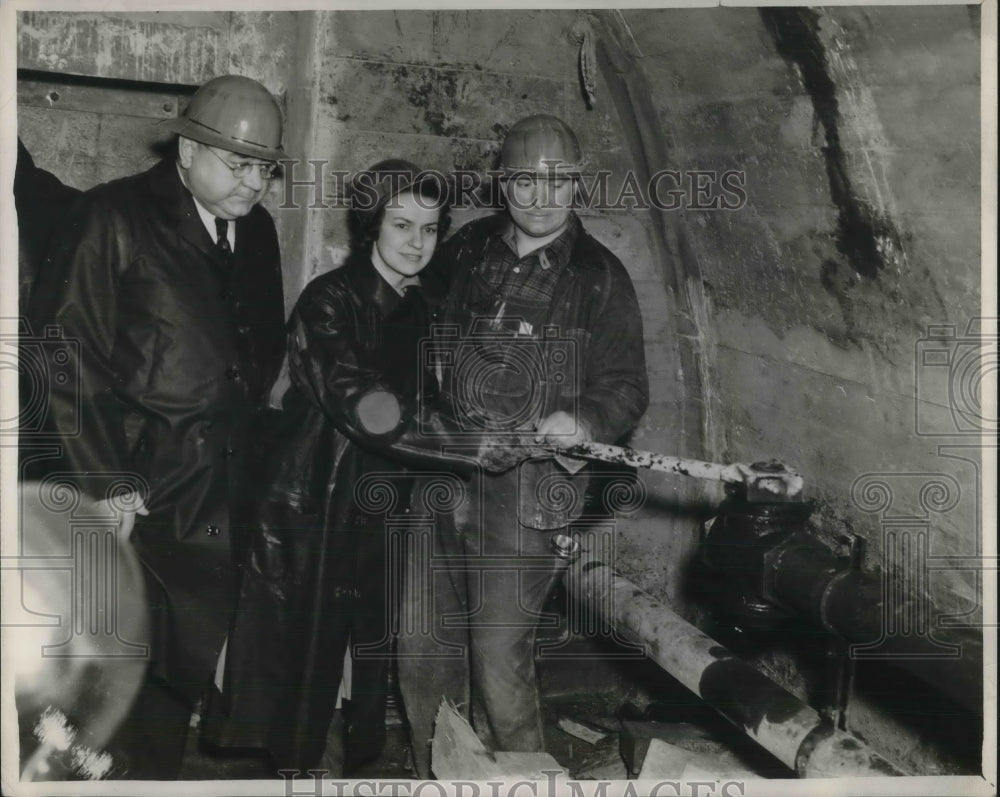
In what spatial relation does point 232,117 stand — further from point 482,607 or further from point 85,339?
point 482,607

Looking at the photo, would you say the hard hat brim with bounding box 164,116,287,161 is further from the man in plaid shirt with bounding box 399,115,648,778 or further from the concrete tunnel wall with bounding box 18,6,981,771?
the man in plaid shirt with bounding box 399,115,648,778

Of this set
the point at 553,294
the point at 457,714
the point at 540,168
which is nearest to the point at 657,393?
the point at 553,294

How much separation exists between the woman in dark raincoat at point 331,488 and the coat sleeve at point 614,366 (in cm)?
57

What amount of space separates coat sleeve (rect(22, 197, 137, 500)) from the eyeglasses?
1.27 ft

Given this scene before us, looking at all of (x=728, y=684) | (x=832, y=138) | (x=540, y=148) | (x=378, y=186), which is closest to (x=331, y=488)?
(x=378, y=186)

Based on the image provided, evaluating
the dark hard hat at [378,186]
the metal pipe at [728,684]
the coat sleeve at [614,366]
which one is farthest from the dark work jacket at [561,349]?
the metal pipe at [728,684]

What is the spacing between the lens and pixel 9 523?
11.4 feet

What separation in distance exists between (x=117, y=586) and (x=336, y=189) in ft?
5.03

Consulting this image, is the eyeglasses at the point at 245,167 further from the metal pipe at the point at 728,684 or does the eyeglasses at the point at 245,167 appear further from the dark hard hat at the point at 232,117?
the metal pipe at the point at 728,684

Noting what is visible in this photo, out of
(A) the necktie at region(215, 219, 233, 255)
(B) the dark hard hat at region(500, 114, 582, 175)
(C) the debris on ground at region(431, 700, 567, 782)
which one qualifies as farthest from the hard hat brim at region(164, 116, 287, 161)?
(C) the debris on ground at region(431, 700, 567, 782)

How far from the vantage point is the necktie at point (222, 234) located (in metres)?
3.45

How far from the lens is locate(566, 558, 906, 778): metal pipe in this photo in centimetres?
324

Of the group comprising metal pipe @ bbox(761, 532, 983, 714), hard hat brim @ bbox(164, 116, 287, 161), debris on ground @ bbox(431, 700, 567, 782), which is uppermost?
hard hat brim @ bbox(164, 116, 287, 161)

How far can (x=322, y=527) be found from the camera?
3.57m
